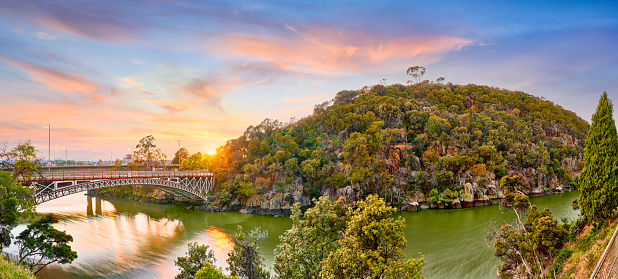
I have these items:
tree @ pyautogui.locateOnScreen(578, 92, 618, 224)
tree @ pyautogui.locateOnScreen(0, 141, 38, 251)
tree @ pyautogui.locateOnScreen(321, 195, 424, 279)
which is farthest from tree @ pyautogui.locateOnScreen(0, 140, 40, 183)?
tree @ pyautogui.locateOnScreen(578, 92, 618, 224)

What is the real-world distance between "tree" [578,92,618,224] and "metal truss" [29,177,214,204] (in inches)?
1468

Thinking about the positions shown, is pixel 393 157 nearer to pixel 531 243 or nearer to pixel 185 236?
pixel 185 236

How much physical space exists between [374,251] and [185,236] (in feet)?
91.9

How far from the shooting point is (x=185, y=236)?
32.5m

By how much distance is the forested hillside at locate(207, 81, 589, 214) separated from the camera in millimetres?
47844

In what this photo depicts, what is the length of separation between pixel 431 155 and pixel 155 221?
46.5 m

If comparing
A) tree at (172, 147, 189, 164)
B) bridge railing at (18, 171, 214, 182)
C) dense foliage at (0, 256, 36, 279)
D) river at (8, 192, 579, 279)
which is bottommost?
river at (8, 192, 579, 279)

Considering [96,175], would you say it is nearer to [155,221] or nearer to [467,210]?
[155,221]

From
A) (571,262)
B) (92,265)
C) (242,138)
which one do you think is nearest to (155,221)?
(92,265)

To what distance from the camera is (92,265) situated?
23453 mm

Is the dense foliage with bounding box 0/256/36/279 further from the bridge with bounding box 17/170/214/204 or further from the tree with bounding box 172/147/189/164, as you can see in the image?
the tree with bounding box 172/147/189/164

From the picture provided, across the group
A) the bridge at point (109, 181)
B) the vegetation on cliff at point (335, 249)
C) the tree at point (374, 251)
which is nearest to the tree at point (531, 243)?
the vegetation on cliff at point (335, 249)

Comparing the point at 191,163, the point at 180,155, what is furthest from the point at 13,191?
the point at 180,155

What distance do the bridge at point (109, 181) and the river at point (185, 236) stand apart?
4246mm
